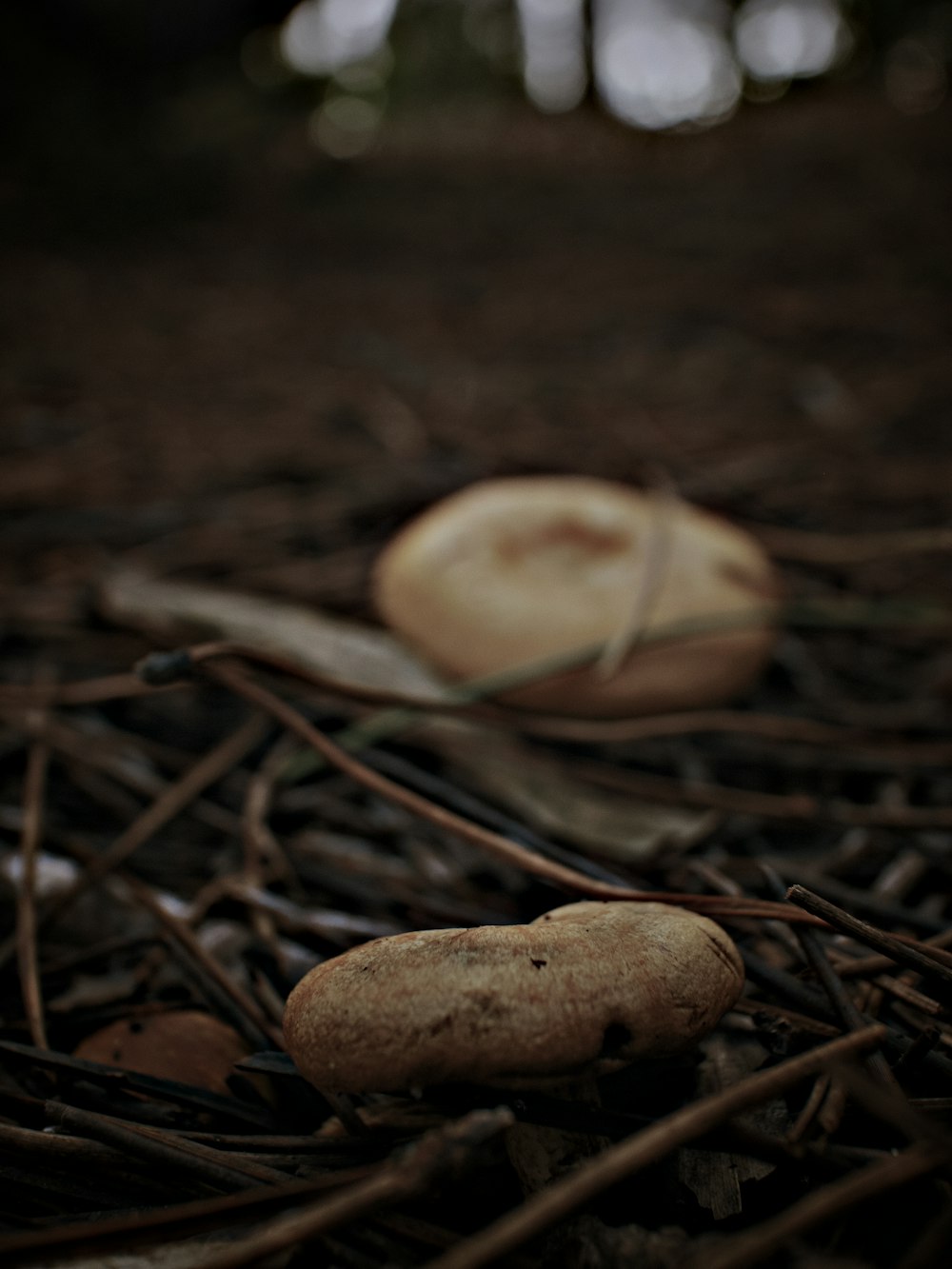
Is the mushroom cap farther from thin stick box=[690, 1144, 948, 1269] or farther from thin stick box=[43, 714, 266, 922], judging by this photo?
thin stick box=[43, 714, 266, 922]

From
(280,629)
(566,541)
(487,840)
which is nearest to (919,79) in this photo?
(566,541)

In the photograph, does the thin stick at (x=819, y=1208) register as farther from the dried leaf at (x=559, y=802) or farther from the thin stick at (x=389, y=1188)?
the dried leaf at (x=559, y=802)

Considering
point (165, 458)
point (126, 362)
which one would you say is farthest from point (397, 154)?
point (165, 458)

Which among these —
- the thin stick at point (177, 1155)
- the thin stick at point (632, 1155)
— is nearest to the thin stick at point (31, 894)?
the thin stick at point (177, 1155)

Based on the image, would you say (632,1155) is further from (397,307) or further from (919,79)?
(919,79)

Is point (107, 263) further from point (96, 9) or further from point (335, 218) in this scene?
point (96, 9)

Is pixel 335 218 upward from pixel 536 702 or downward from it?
upward
